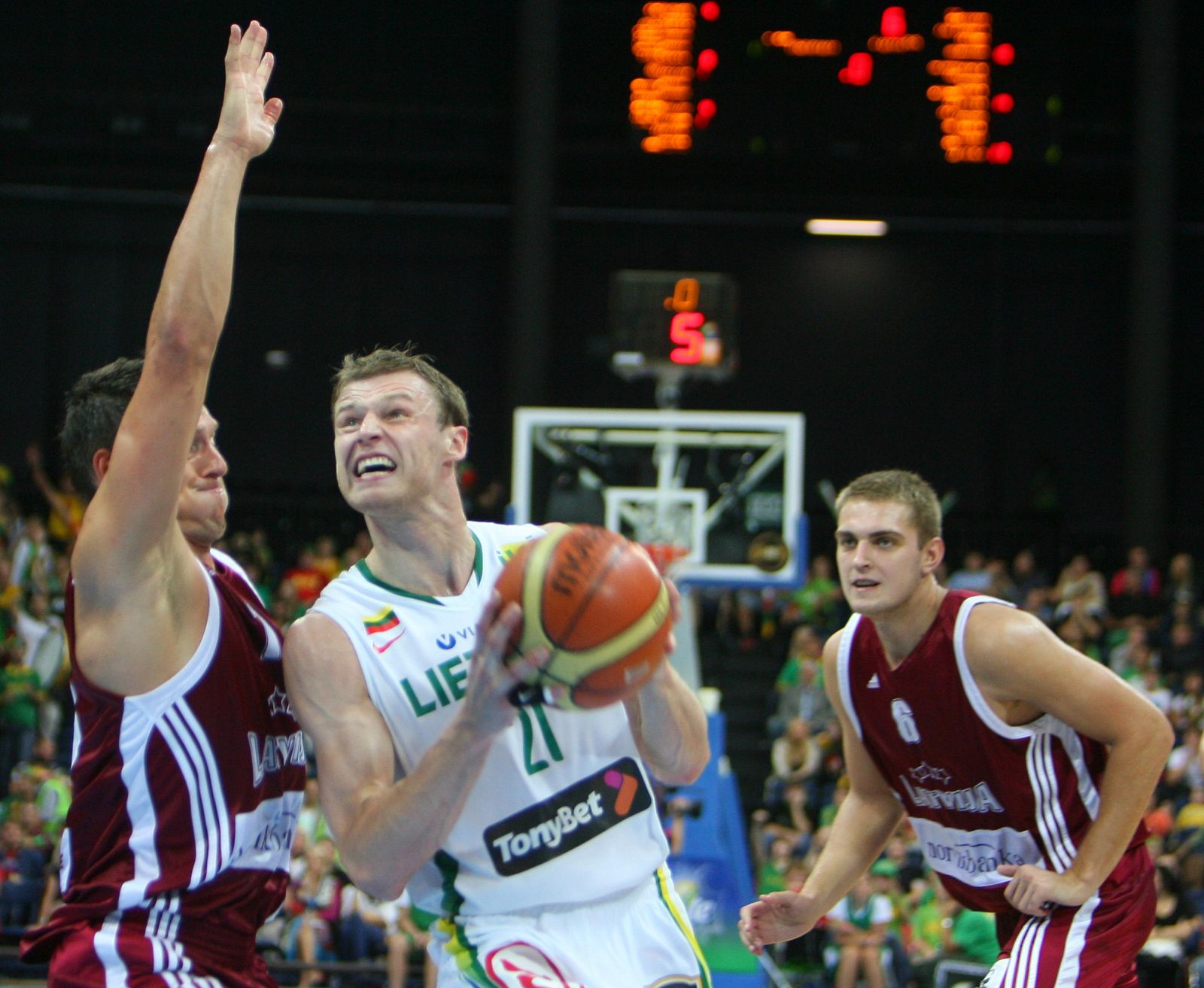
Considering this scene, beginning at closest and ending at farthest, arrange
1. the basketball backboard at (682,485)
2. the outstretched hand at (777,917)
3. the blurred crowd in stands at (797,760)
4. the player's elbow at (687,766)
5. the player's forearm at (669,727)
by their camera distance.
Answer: the player's forearm at (669,727)
the player's elbow at (687,766)
the outstretched hand at (777,917)
the blurred crowd in stands at (797,760)
the basketball backboard at (682,485)

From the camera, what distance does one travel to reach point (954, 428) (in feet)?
64.0

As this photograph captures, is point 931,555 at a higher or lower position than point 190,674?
higher

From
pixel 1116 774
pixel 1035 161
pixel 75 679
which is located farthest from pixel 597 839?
pixel 1035 161

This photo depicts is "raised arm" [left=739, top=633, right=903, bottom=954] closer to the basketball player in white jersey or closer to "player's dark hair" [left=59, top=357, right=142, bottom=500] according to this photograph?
the basketball player in white jersey

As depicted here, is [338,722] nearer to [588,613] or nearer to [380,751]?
[380,751]

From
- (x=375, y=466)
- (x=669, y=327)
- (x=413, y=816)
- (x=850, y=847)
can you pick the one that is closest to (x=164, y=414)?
(x=375, y=466)

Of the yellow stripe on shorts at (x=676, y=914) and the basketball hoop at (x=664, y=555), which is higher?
the basketball hoop at (x=664, y=555)

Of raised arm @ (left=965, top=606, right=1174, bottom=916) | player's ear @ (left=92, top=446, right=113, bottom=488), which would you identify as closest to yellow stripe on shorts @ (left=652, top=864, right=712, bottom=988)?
raised arm @ (left=965, top=606, right=1174, bottom=916)

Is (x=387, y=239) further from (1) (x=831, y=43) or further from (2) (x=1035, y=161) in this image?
(2) (x=1035, y=161)

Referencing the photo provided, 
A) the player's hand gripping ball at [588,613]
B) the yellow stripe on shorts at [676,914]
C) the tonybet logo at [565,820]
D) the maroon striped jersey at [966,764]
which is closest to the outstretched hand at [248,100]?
the player's hand gripping ball at [588,613]

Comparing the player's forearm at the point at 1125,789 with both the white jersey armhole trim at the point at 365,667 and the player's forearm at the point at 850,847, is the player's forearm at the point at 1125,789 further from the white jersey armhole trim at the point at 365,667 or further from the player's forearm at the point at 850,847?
the white jersey armhole trim at the point at 365,667

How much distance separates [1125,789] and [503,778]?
5.61 ft

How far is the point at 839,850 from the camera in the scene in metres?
4.30

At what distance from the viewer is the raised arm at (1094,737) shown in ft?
12.4
